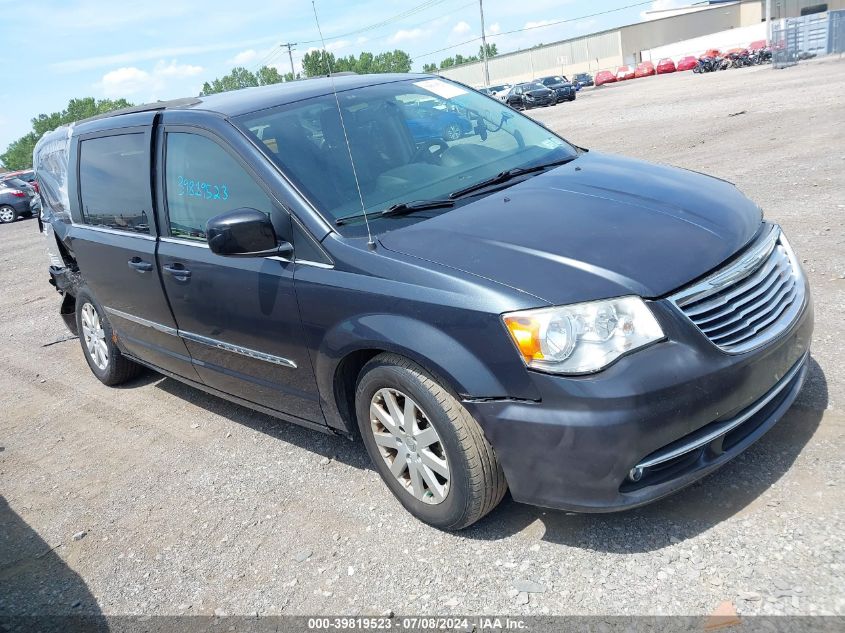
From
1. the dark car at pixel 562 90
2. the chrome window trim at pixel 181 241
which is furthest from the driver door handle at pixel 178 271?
the dark car at pixel 562 90

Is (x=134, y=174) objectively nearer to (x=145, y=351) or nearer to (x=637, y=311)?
(x=145, y=351)

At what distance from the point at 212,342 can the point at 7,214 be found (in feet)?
83.1

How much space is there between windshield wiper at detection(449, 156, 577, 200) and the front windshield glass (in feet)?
0.13

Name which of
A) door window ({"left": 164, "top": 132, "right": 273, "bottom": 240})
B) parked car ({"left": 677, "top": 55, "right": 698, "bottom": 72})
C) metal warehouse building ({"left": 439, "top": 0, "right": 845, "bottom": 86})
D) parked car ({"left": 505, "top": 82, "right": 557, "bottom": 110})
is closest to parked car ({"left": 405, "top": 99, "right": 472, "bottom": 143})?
door window ({"left": 164, "top": 132, "right": 273, "bottom": 240})

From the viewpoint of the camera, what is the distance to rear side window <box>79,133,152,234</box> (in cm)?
441

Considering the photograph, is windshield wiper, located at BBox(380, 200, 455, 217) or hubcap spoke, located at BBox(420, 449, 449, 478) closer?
hubcap spoke, located at BBox(420, 449, 449, 478)

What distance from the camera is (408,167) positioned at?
373cm

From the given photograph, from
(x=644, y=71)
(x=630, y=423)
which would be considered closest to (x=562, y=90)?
(x=644, y=71)

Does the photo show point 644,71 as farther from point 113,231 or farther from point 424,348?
point 424,348

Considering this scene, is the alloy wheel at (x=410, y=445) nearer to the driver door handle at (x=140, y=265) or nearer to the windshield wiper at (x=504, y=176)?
the windshield wiper at (x=504, y=176)

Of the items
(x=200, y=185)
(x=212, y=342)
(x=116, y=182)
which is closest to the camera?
(x=200, y=185)

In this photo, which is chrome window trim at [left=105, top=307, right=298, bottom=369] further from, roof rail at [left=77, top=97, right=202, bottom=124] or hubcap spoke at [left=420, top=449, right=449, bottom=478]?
roof rail at [left=77, top=97, right=202, bottom=124]

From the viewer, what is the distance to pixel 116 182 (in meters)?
4.73

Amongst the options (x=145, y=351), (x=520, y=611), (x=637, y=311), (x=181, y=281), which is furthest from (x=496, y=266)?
(x=145, y=351)
